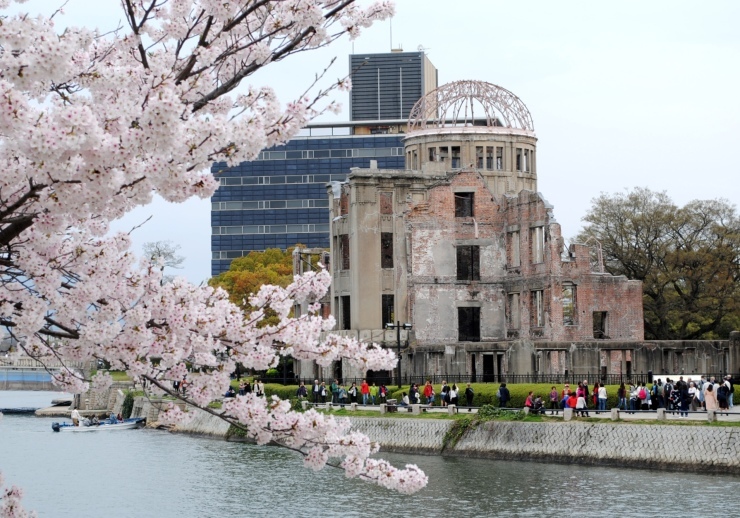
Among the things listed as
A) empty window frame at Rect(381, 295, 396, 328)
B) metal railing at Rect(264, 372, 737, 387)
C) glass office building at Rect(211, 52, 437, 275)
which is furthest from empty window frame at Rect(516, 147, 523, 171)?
glass office building at Rect(211, 52, 437, 275)

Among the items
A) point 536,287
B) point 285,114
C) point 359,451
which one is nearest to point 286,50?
point 285,114

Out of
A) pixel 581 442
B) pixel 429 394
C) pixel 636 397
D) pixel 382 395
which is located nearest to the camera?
pixel 581 442

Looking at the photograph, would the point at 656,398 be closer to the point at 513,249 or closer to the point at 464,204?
the point at 513,249

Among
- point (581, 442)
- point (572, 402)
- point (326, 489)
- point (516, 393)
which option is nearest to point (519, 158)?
point (516, 393)

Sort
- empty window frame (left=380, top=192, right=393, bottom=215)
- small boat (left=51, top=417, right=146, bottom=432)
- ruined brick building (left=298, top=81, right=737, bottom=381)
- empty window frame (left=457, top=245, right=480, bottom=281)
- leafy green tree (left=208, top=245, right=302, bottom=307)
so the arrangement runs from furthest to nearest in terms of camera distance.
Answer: leafy green tree (left=208, top=245, right=302, bottom=307) < small boat (left=51, top=417, right=146, bottom=432) < empty window frame (left=457, top=245, right=480, bottom=281) < empty window frame (left=380, top=192, right=393, bottom=215) < ruined brick building (left=298, top=81, right=737, bottom=381)

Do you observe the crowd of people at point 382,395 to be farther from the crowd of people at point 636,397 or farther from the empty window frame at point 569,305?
the empty window frame at point 569,305

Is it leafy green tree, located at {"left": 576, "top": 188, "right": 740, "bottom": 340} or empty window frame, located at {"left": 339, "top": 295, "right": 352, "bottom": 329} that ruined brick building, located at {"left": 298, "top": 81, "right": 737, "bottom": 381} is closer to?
empty window frame, located at {"left": 339, "top": 295, "right": 352, "bottom": 329}

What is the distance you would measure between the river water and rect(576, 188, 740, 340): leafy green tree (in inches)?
1572

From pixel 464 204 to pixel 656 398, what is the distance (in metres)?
31.7

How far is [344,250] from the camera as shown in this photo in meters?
79.7

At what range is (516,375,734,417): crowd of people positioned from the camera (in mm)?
47156

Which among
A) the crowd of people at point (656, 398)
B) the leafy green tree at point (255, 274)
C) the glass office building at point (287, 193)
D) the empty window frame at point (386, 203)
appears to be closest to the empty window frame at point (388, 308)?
the empty window frame at point (386, 203)

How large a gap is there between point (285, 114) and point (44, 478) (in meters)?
42.2

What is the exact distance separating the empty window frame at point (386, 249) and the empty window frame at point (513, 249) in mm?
6995
